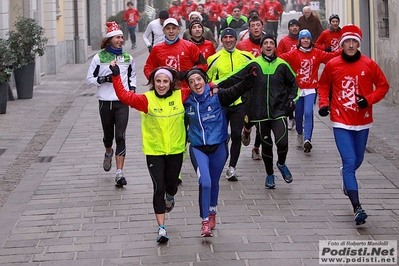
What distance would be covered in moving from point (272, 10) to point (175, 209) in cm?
2104

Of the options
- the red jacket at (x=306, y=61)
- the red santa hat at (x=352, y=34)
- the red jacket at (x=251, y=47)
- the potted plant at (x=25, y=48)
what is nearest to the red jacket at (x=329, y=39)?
the red jacket at (x=306, y=61)

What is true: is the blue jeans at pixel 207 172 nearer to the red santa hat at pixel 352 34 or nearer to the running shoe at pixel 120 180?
the red santa hat at pixel 352 34

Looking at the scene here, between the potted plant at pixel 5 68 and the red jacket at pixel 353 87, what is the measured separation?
30.8 feet

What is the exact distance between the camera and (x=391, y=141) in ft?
41.8

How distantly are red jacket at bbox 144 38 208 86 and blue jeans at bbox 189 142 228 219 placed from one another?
2.87 meters

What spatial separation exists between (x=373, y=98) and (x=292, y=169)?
109 inches

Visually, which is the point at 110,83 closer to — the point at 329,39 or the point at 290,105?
the point at 290,105

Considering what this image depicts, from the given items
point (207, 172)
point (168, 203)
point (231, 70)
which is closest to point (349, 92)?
point (207, 172)

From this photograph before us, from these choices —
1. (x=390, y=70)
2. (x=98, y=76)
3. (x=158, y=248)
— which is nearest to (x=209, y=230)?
(x=158, y=248)

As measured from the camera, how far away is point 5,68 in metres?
16.9

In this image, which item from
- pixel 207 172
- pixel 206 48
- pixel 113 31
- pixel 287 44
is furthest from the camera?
pixel 287 44

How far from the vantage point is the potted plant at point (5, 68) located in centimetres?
1653

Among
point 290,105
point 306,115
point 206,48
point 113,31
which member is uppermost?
point 113,31

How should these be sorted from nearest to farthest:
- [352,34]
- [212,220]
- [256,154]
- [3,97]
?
[212,220] → [352,34] → [256,154] → [3,97]
